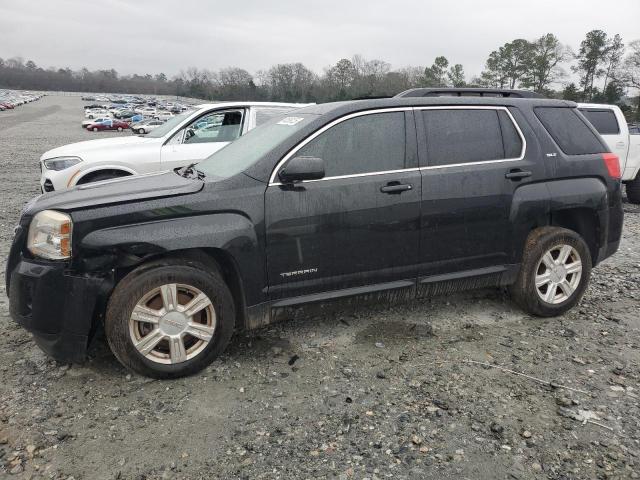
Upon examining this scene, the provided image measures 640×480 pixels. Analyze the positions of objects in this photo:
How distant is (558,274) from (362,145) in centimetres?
207

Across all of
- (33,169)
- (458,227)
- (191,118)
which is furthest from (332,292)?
(33,169)

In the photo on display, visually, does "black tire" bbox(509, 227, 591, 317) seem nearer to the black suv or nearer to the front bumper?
the black suv

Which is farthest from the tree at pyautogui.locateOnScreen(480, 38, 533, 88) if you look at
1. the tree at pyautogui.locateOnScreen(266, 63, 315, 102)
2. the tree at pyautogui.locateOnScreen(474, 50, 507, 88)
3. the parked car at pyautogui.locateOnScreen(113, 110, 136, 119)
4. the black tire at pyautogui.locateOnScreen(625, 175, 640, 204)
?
the black tire at pyautogui.locateOnScreen(625, 175, 640, 204)

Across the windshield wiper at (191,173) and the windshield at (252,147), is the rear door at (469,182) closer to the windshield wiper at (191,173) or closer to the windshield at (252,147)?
the windshield at (252,147)

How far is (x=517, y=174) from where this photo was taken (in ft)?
12.7

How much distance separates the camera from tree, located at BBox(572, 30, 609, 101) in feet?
203

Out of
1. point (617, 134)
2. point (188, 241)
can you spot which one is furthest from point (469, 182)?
point (617, 134)

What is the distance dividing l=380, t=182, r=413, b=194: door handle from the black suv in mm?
15

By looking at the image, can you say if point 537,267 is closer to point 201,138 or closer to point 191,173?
point 191,173

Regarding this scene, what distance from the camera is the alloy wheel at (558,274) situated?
4105mm

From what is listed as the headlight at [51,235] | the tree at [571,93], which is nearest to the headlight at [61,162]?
the headlight at [51,235]

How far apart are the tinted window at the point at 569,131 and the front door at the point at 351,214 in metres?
1.34

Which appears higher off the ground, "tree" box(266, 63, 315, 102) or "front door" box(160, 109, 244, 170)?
"tree" box(266, 63, 315, 102)

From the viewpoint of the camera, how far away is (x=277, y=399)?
3018 millimetres
